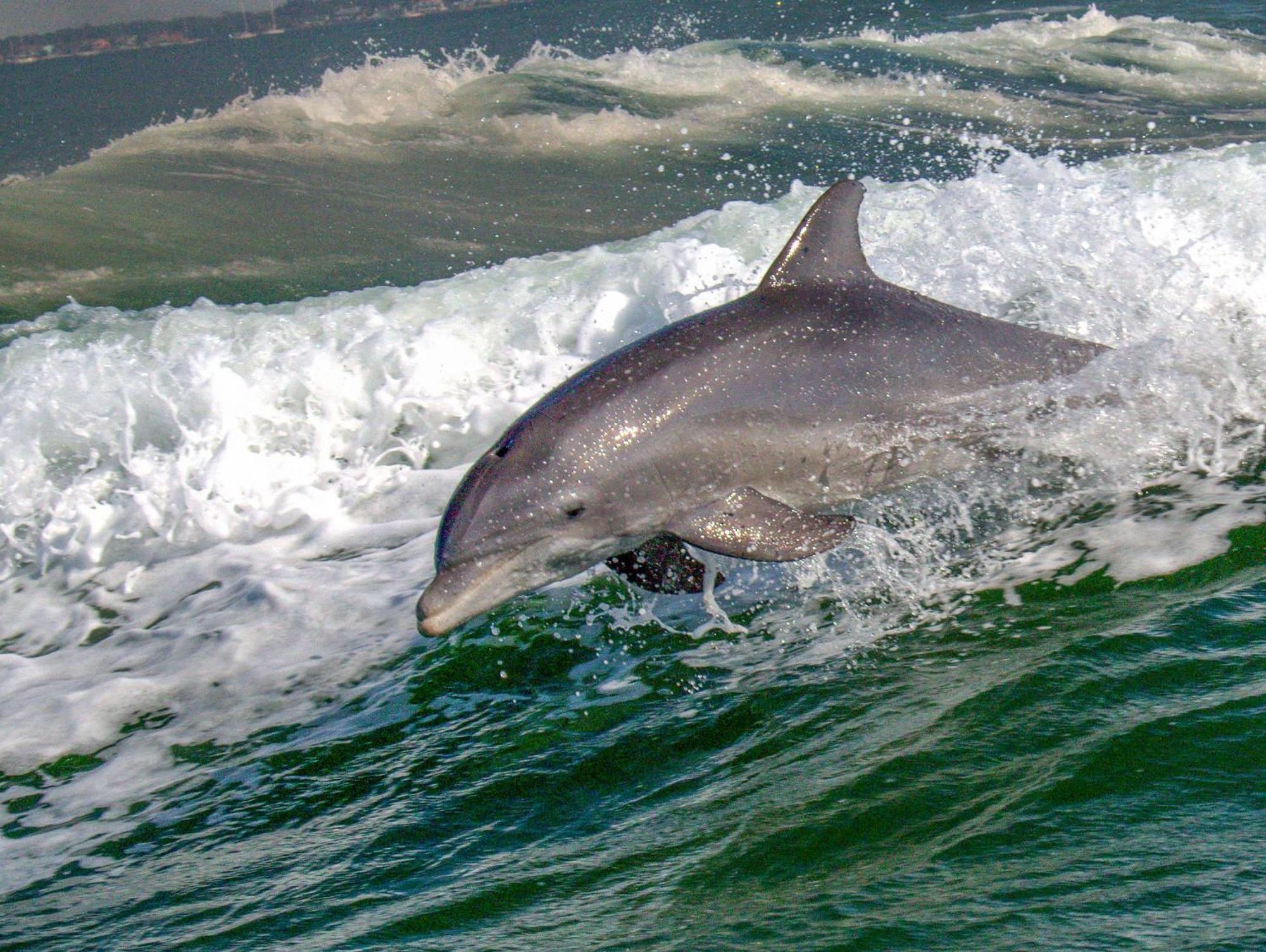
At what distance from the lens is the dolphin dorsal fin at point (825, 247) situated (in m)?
5.79

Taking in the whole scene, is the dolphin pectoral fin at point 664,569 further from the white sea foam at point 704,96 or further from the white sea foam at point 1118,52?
the white sea foam at point 1118,52

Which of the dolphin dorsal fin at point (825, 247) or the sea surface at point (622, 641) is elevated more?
the dolphin dorsal fin at point (825, 247)

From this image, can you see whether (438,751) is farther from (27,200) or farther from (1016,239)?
(27,200)

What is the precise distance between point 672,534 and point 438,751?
49.1 inches

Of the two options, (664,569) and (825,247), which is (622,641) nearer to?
(664,569)

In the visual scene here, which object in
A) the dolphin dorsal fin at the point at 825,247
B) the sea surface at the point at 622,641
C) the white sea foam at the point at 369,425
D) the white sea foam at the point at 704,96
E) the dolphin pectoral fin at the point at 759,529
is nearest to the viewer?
the sea surface at the point at 622,641

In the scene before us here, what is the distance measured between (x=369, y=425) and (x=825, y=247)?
15.9 ft

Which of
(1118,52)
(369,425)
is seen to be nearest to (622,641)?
(369,425)

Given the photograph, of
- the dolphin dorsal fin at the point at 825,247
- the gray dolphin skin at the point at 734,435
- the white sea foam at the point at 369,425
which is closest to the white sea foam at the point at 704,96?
the white sea foam at the point at 369,425

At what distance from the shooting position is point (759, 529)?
5285 mm

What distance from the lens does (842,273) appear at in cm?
589

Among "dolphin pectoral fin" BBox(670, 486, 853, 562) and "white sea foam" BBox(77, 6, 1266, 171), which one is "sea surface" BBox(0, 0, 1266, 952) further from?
"white sea foam" BBox(77, 6, 1266, 171)

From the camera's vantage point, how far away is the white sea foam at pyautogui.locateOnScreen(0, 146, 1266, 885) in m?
6.26

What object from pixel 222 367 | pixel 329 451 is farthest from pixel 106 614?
pixel 222 367
